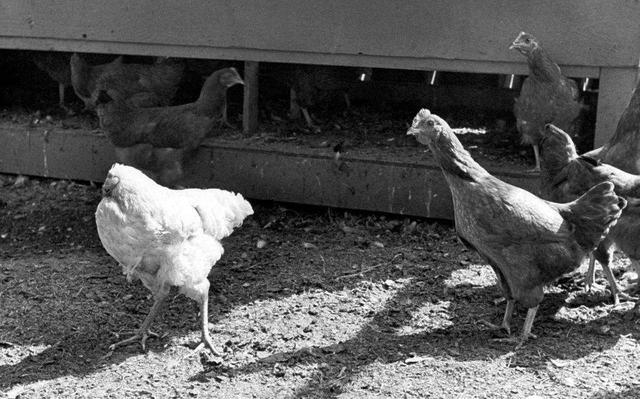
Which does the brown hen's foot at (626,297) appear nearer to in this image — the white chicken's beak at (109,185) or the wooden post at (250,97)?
the white chicken's beak at (109,185)

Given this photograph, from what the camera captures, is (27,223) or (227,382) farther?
(27,223)

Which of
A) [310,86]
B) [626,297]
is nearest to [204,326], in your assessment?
[626,297]

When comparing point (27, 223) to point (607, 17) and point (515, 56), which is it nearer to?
point (515, 56)

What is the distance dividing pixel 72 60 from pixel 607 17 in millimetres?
4604

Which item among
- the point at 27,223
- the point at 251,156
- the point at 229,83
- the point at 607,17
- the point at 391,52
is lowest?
the point at 27,223

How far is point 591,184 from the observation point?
175 inches

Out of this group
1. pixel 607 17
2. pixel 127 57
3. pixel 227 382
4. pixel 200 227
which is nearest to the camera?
pixel 227 382

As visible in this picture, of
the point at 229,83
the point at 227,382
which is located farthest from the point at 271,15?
the point at 227,382

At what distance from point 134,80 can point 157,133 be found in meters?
1.20

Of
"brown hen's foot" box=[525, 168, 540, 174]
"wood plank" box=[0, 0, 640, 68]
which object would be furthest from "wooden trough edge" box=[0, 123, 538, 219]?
"wood plank" box=[0, 0, 640, 68]

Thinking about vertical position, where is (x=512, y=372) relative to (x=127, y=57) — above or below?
below

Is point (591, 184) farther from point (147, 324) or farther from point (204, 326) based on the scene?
point (147, 324)

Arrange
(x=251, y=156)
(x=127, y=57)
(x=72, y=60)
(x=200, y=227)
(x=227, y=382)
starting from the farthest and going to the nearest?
(x=127, y=57), (x=72, y=60), (x=251, y=156), (x=200, y=227), (x=227, y=382)

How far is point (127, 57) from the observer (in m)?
8.06
